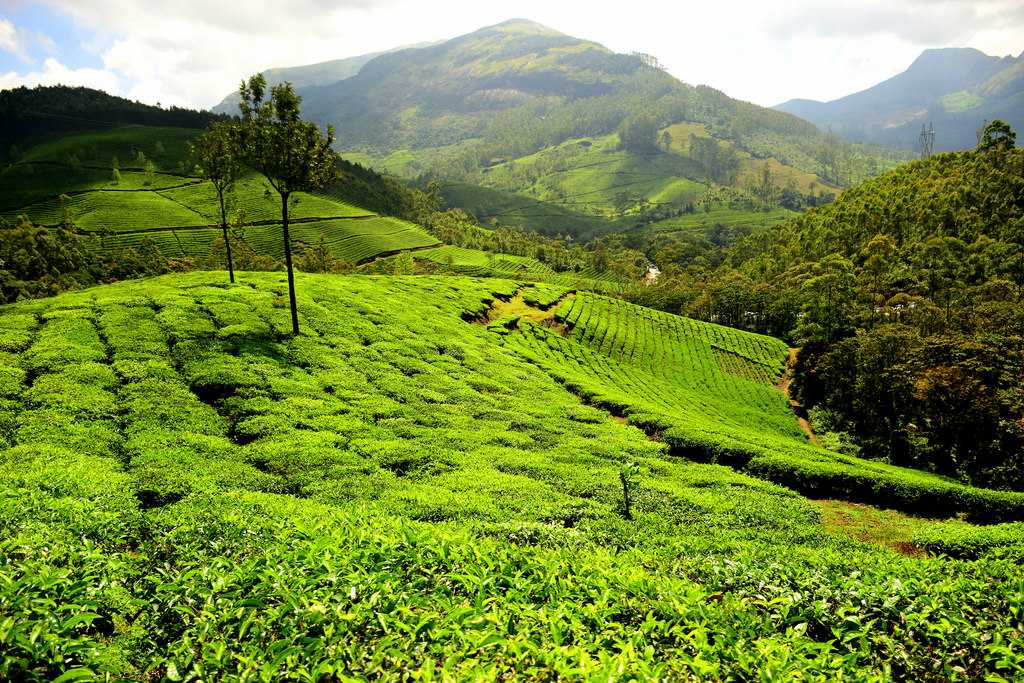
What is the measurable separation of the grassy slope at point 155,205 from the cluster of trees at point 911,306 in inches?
3443

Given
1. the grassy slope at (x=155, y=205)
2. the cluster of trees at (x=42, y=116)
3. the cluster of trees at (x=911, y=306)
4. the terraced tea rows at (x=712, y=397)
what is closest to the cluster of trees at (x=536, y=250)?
the grassy slope at (x=155, y=205)

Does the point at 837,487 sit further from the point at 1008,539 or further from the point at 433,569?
the point at 433,569

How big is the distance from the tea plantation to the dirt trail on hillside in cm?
2508

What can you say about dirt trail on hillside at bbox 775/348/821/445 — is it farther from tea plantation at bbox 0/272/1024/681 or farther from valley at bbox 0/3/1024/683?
tea plantation at bbox 0/272/1024/681

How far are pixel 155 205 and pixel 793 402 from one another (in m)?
150

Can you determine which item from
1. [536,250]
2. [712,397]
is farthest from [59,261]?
[536,250]

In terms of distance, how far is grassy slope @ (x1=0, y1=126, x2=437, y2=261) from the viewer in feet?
388

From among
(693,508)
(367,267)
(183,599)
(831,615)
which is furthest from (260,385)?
(367,267)

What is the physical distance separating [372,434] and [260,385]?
633 centimetres

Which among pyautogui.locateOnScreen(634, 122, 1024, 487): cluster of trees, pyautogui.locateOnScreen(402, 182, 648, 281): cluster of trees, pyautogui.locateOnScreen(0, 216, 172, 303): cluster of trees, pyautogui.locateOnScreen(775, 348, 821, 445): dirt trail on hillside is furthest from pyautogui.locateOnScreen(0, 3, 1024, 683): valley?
pyautogui.locateOnScreen(402, 182, 648, 281): cluster of trees

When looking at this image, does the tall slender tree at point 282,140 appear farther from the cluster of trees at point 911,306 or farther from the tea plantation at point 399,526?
the cluster of trees at point 911,306

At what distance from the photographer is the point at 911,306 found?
65062 millimetres

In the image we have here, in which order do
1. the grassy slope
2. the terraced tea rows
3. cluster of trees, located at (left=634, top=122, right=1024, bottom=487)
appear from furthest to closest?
the grassy slope → cluster of trees, located at (left=634, top=122, right=1024, bottom=487) → the terraced tea rows

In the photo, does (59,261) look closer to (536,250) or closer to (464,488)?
(464,488)
